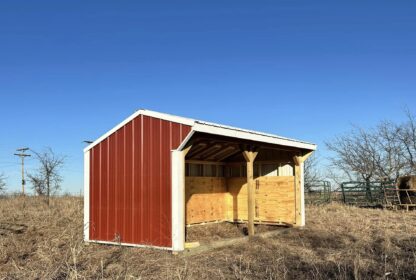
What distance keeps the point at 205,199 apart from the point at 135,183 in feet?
16.2

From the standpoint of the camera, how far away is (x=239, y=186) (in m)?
17.2

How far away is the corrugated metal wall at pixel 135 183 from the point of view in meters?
11.0

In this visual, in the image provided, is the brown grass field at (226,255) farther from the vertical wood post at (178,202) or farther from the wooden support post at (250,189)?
the wooden support post at (250,189)

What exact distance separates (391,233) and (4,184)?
29.0 metres

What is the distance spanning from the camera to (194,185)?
15727mm

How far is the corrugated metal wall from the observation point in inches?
435

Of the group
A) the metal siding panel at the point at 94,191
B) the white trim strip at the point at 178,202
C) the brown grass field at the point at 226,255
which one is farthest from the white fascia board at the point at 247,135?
the metal siding panel at the point at 94,191

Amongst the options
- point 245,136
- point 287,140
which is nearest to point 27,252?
point 245,136

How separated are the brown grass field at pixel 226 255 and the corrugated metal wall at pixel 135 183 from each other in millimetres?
524


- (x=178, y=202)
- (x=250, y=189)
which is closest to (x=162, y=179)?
(x=178, y=202)

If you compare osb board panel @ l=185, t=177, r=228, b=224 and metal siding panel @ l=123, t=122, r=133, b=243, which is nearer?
metal siding panel @ l=123, t=122, r=133, b=243

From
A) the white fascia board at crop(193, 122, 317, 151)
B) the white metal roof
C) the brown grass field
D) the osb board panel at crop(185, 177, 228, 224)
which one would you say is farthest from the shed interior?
the white metal roof

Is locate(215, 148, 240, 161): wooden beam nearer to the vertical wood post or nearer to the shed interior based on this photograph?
the shed interior

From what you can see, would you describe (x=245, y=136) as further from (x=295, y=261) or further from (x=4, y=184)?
(x=4, y=184)
